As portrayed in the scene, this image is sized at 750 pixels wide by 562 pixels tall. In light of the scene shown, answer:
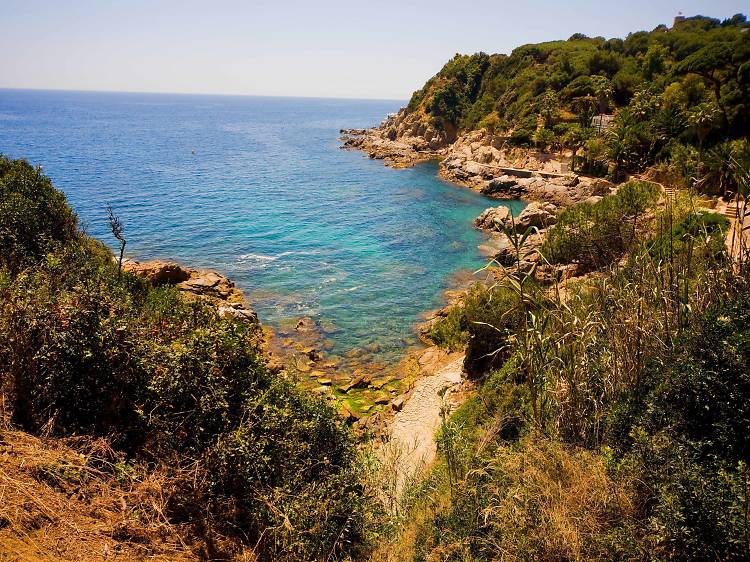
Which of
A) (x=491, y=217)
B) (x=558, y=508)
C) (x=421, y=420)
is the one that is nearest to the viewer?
(x=558, y=508)

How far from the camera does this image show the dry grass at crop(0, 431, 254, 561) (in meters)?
7.01

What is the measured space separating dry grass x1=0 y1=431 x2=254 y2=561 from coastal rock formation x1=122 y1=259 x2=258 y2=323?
19.3m

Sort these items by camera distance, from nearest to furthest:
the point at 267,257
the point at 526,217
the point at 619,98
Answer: the point at 267,257 < the point at 526,217 < the point at 619,98

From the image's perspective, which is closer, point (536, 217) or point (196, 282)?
point (196, 282)

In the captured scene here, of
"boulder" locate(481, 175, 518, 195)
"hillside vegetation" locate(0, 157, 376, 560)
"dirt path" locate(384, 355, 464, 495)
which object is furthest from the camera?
"boulder" locate(481, 175, 518, 195)

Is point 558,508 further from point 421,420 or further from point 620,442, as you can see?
point 421,420

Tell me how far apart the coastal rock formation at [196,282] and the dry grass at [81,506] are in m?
19.3

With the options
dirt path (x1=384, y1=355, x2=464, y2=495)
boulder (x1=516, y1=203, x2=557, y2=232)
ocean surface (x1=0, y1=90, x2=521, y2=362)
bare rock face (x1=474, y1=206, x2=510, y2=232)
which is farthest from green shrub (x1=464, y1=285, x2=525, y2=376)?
bare rock face (x1=474, y1=206, x2=510, y2=232)

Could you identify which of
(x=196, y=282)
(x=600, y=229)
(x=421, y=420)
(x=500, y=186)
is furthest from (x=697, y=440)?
(x=500, y=186)

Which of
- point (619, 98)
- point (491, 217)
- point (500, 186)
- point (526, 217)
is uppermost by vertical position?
point (619, 98)

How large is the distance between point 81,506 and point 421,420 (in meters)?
13.4

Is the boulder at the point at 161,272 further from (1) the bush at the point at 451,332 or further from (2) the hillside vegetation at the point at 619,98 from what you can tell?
(2) the hillside vegetation at the point at 619,98

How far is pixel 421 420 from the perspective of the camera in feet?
62.2

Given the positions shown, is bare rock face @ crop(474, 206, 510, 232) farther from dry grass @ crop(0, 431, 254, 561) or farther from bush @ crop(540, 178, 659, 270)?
dry grass @ crop(0, 431, 254, 561)
